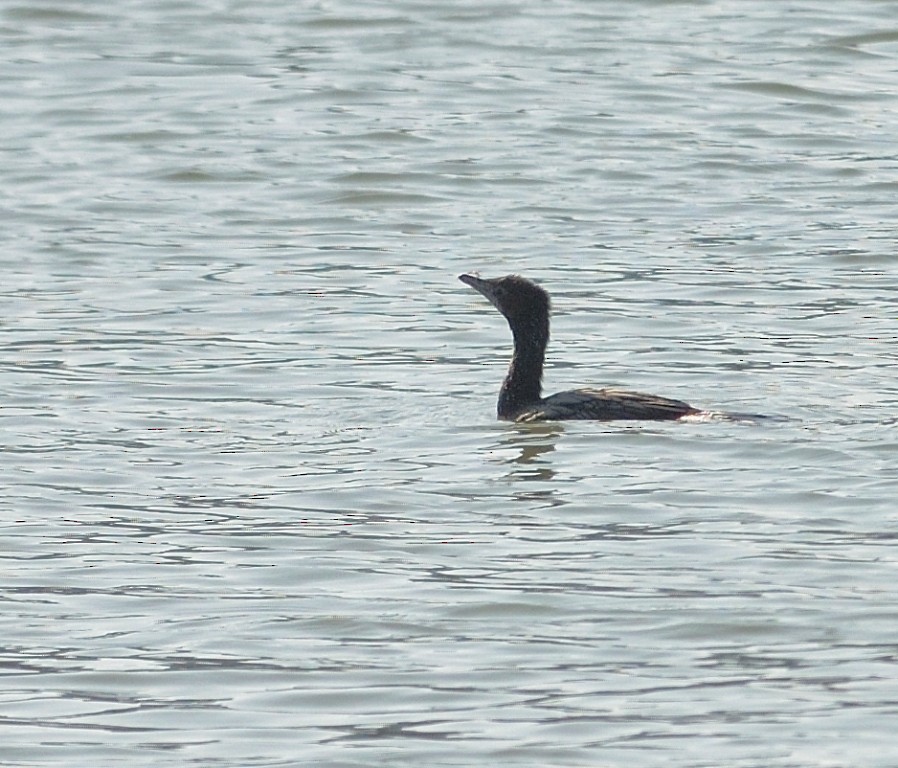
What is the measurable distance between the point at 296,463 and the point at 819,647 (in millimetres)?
4163

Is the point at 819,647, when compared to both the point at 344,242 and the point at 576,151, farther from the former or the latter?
the point at 576,151

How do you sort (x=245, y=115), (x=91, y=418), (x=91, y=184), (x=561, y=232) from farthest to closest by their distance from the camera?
(x=245, y=115) → (x=91, y=184) → (x=561, y=232) → (x=91, y=418)

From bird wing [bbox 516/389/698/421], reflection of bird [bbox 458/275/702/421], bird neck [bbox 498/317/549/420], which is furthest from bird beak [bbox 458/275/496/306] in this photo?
bird wing [bbox 516/389/698/421]

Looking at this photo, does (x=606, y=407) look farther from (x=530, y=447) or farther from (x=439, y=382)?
(x=439, y=382)

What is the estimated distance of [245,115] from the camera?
79.8 ft

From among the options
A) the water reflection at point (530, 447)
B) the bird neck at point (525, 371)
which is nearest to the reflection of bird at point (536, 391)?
the bird neck at point (525, 371)

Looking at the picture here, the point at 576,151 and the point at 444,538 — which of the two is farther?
the point at 576,151

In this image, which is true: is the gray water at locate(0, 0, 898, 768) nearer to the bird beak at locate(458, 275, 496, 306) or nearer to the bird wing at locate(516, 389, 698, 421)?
the bird wing at locate(516, 389, 698, 421)

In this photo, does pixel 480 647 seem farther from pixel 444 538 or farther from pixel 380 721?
pixel 444 538

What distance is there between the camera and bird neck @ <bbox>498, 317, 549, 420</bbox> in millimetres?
13383

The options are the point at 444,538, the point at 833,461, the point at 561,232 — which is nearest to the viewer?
the point at 444,538

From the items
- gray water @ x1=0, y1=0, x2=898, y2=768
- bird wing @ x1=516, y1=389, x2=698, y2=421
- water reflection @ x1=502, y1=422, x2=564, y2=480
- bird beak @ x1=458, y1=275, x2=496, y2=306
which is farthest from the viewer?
bird beak @ x1=458, y1=275, x2=496, y2=306

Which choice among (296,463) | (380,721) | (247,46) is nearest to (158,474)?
(296,463)

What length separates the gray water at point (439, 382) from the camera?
8102 mm
